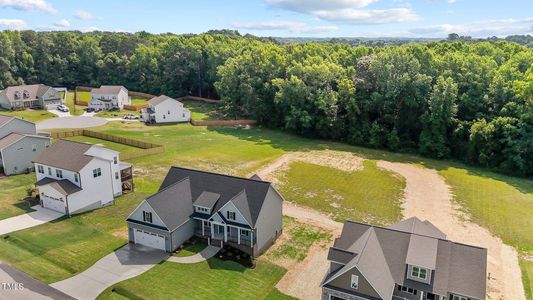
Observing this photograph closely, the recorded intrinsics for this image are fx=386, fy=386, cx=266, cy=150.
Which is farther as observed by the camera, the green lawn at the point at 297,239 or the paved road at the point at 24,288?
the green lawn at the point at 297,239

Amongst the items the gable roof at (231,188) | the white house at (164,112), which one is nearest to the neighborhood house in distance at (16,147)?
the gable roof at (231,188)

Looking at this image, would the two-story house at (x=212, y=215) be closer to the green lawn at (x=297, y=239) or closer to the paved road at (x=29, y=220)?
the green lawn at (x=297, y=239)

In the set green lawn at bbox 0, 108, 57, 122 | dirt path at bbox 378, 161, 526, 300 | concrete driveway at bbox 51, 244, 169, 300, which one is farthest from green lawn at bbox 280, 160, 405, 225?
green lawn at bbox 0, 108, 57, 122

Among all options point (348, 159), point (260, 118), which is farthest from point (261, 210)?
point (260, 118)

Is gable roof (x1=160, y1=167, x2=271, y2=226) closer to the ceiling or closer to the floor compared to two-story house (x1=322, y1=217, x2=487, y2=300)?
closer to the ceiling

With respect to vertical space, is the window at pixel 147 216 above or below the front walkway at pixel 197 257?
above

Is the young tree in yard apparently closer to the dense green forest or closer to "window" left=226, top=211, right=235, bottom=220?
the dense green forest
